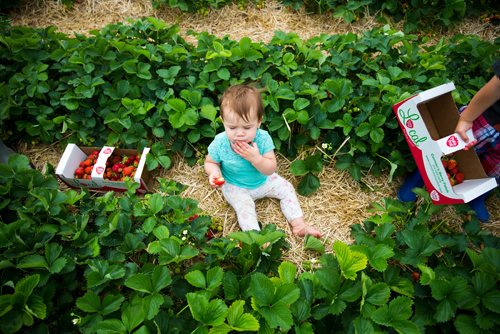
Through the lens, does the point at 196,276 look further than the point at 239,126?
No

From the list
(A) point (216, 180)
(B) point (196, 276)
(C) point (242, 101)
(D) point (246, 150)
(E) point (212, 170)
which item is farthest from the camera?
(E) point (212, 170)

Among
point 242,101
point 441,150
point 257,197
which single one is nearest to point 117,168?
point 257,197

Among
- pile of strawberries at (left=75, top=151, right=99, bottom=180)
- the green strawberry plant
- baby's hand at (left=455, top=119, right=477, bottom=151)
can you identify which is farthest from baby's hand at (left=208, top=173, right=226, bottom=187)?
baby's hand at (left=455, top=119, right=477, bottom=151)

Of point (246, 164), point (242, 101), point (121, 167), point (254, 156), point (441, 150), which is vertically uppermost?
point (242, 101)

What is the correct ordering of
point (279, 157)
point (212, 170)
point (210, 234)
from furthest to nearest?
point (279, 157)
point (210, 234)
point (212, 170)

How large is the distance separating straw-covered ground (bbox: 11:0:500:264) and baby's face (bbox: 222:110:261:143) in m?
0.74

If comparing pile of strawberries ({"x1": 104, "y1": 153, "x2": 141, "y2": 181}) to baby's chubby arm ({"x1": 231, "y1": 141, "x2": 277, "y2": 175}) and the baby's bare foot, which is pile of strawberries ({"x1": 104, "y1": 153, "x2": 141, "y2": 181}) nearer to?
baby's chubby arm ({"x1": 231, "y1": 141, "x2": 277, "y2": 175})

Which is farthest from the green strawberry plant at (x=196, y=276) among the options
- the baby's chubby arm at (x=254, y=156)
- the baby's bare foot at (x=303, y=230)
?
the baby's chubby arm at (x=254, y=156)

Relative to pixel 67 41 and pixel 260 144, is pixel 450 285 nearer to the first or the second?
pixel 260 144

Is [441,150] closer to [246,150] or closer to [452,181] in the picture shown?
[452,181]

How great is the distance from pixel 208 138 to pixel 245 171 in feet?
1.72

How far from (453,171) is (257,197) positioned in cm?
138

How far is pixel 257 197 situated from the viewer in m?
2.42

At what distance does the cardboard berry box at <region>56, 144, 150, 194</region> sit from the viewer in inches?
92.4
